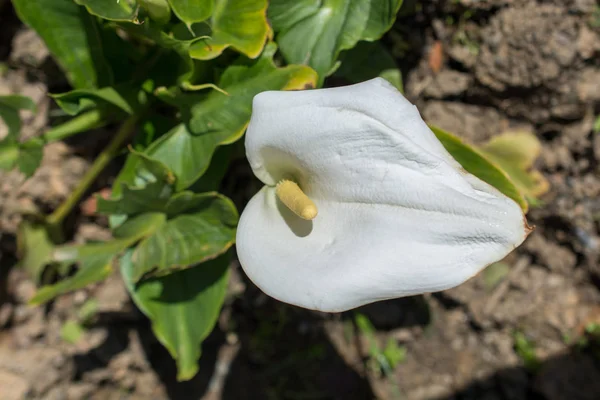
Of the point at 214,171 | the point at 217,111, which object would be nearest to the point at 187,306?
the point at 214,171

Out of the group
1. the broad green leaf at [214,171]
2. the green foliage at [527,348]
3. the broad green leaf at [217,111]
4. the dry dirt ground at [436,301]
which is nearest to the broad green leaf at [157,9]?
the broad green leaf at [217,111]

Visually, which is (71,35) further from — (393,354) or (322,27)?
(393,354)

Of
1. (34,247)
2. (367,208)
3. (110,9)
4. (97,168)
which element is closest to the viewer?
(367,208)

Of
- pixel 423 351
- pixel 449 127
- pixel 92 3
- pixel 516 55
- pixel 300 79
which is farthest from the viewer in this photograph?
pixel 423 351

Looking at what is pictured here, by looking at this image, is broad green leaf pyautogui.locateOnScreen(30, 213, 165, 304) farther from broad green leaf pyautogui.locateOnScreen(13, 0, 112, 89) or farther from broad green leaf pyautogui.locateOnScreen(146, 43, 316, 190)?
broad green leaf pyautogui.locateOnScreen(13, 0, 112, 89)

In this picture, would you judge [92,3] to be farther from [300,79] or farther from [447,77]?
[447,77]

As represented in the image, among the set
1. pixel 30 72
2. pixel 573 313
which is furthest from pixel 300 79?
pixel 573 313

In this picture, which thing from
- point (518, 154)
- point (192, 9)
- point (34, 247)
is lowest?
point (34, 247)
